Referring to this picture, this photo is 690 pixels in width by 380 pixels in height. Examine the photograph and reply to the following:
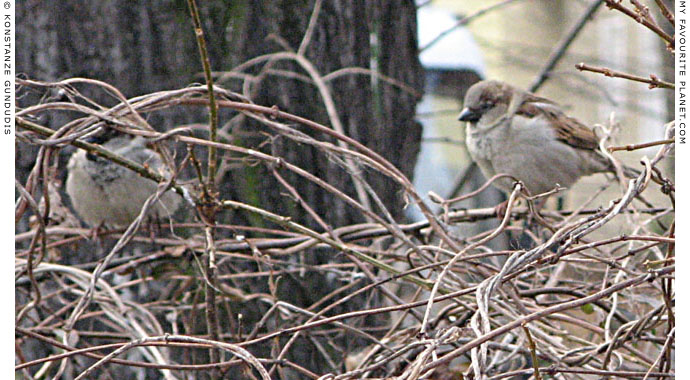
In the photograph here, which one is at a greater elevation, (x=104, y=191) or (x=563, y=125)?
(x=563, y=125)

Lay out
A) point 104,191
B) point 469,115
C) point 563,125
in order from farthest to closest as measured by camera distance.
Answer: point 563,125, point 469,115, point 104,191

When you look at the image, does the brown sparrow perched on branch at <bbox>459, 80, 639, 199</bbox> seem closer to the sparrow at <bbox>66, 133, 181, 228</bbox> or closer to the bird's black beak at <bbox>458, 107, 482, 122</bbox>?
the bird's black beak at <bbox>458, 107, 482, 122</bbox>

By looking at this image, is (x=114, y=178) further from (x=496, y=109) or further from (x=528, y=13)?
(x=528, y=13)

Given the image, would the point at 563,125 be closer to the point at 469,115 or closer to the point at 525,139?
the point at 525,139

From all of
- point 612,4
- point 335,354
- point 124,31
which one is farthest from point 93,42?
point 612,4

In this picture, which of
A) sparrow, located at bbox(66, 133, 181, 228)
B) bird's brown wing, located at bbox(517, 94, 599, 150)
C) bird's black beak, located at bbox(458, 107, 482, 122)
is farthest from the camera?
bird's brown wing, located at bbox(517, 94, 599, 150)

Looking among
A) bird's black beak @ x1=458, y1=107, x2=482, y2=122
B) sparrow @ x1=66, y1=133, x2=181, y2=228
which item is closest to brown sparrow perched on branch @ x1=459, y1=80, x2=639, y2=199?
bird's black beak @ x1=458, y1=107, x2=482, y2=122

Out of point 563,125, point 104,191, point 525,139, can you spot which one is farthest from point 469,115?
point 104,191

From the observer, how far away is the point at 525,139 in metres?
3.22

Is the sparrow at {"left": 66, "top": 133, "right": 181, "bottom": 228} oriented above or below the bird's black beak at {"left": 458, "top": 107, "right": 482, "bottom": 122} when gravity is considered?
below

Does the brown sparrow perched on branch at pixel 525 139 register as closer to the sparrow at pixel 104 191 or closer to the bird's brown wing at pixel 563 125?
the bird's brown wing at pixel 563 125

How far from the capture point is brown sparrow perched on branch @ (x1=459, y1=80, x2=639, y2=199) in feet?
10.5

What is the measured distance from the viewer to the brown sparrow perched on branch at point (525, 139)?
3.19 metres

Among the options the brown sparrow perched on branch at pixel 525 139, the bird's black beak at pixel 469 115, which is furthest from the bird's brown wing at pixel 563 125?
the bird's black beak at pixel 469 115
